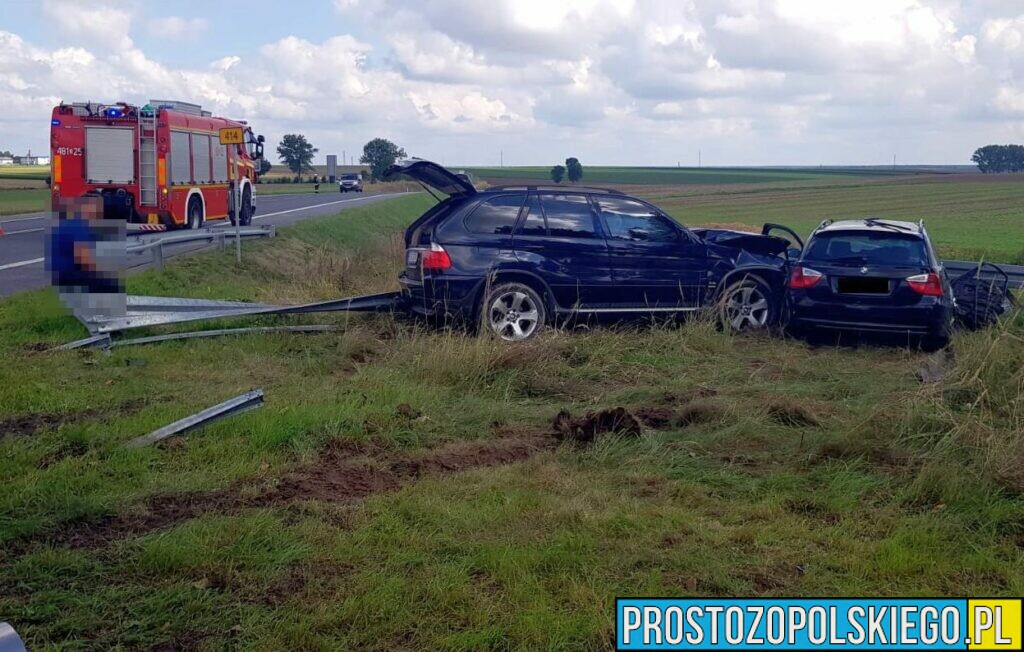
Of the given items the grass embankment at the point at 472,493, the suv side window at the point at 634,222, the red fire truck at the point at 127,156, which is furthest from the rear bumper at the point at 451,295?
the red fire truck at the point at 127,156

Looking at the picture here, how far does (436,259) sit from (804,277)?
3.92m

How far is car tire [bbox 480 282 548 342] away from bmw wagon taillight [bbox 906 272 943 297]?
372cm

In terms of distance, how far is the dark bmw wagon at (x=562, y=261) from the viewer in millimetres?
10281

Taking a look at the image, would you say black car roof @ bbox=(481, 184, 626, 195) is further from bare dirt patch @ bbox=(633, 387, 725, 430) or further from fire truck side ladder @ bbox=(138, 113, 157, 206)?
fire truck side ladder @ bbox=(138, 113, 157, 206)

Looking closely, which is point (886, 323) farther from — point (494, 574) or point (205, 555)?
point (205, 555)

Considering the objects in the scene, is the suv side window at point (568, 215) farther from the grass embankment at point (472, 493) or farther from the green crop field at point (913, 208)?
the green crop field at point (913, 208)

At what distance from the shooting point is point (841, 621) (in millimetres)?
4082

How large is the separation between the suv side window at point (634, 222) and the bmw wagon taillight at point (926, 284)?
8.05 ft

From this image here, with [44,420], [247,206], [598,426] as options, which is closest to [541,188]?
[598,426]

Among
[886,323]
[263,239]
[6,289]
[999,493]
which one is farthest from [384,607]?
[263,239]

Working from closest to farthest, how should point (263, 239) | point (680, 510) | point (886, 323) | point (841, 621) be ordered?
1. point (841, 621)
2. point (680, 510)
3. point (886, 323)
4. point (263, 239)

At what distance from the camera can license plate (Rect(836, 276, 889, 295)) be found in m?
10.5

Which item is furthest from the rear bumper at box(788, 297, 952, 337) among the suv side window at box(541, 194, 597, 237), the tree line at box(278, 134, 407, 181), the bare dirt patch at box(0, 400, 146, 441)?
the tree line at box(278, 134, 407, 181)

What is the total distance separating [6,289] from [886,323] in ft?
36.6
